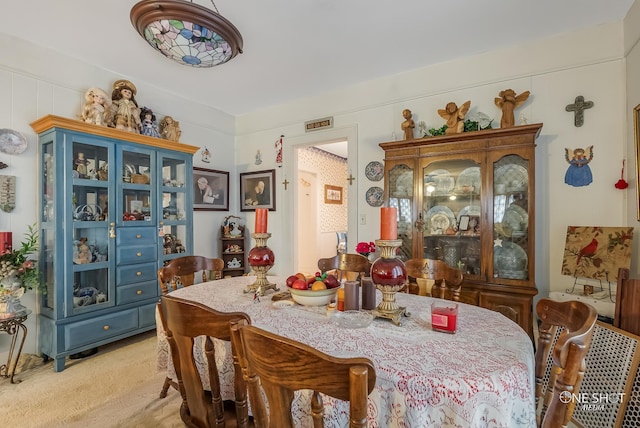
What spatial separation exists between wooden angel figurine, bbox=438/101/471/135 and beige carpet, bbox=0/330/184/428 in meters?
2.94

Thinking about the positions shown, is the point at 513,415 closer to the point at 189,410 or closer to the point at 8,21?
the point at 189,410

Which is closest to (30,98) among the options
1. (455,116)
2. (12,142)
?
(12,142)

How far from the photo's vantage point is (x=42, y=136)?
8.34ft

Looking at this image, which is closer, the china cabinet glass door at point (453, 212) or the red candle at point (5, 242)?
the red candle at point (5, 242)

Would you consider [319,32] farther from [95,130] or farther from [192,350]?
[192,350]

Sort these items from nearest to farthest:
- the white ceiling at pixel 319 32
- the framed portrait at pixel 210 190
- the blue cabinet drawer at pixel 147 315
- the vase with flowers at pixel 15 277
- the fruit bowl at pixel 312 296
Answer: the fruit bowl at pixel 312 296 < the white ceiling at pixel 319 32 < the vase with flowers at pixel 15 277 < the blue cabinet drawer at pixel 147 315 < the framed portrait at pixel 210 190

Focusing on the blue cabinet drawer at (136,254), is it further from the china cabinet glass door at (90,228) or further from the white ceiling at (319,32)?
the white ceiling at (319,32)

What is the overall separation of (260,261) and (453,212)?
1781mm

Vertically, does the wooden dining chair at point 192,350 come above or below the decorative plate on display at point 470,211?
below

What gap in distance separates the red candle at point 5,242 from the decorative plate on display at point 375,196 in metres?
3.05

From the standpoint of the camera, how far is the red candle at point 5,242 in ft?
7.30

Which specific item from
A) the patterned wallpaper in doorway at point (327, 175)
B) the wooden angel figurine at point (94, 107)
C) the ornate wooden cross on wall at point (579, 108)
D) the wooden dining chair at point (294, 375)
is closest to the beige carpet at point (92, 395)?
the wooden dining chair at point (294, 375)

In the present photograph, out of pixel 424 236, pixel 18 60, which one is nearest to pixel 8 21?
pixel 18 60

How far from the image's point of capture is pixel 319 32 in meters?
2.37
